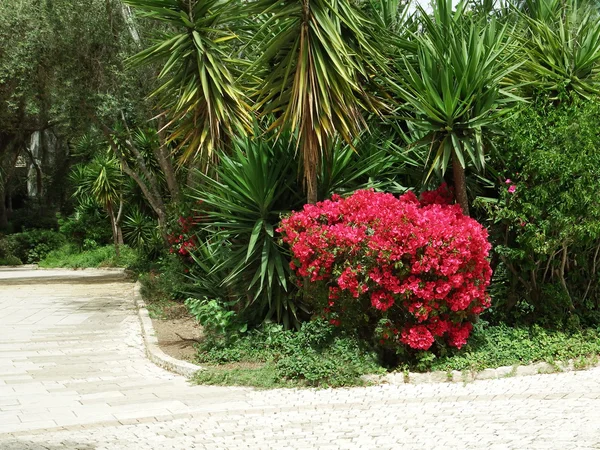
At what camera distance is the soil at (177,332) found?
965 centimetres

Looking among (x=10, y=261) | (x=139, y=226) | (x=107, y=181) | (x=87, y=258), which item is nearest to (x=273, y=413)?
(x=139, y=226)

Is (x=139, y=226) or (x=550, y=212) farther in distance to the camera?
(x=139, y=226)

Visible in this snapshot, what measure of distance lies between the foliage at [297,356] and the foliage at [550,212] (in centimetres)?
220

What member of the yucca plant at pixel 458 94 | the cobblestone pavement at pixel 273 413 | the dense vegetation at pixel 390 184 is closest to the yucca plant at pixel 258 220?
the dense vegetation at pixel 390 184

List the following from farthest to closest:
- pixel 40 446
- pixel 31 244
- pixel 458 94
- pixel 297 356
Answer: pixel 31 244 < pixel 458 94 < pixel 297 356 < pixel 40 446

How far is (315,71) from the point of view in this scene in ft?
28.3

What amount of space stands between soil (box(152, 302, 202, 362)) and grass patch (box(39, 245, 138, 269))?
575 inches

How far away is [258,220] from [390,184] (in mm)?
1921

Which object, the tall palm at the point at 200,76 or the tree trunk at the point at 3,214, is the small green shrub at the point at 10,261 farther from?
the tall palm at the point at 200,76

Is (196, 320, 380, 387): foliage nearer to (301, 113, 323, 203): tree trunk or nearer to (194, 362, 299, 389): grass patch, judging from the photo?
(194, 362, 299, 389): grass patch

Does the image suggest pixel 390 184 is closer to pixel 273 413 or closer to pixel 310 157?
pixel 310 157

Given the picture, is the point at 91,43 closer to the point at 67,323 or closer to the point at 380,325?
the point at 67,323

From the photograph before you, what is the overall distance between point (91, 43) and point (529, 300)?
11562mm

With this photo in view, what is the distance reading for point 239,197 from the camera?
917cm
